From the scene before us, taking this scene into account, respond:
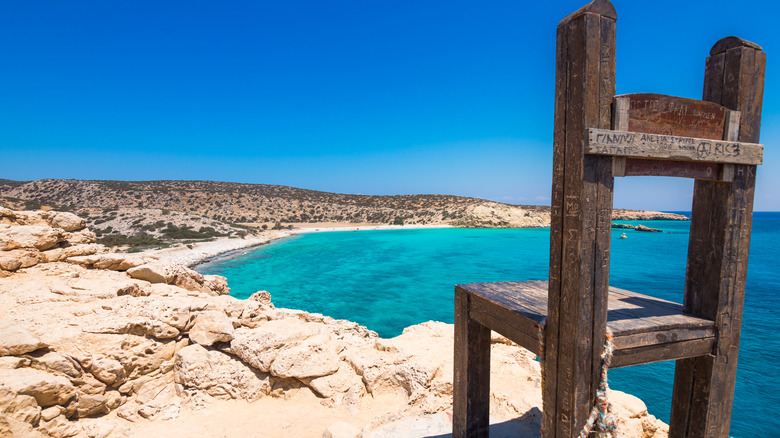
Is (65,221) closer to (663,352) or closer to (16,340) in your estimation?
(16,340)

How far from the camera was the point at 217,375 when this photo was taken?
5.09 m

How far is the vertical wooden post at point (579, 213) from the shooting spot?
1.79 metres

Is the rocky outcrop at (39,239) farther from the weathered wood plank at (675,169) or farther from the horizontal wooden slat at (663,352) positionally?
the weathered wood plank at (675,169)

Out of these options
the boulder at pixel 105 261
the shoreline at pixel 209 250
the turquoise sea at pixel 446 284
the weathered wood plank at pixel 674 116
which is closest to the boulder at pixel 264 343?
the boulder at pixel 105 261

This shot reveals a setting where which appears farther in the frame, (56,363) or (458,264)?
(458,264)

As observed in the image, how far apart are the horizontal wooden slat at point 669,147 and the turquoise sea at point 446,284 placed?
7155 mm

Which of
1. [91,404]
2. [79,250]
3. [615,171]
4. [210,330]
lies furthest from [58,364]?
[615,171]

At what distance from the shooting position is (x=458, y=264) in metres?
25.8

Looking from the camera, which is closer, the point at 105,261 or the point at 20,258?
the point at 20,258

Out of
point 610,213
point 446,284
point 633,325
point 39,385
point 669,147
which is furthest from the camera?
point 446,284

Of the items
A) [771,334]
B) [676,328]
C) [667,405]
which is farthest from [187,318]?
[771,334]

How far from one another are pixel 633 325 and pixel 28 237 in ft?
31.5

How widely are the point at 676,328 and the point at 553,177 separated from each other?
1269 mm

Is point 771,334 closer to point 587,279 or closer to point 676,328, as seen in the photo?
point 676,328
